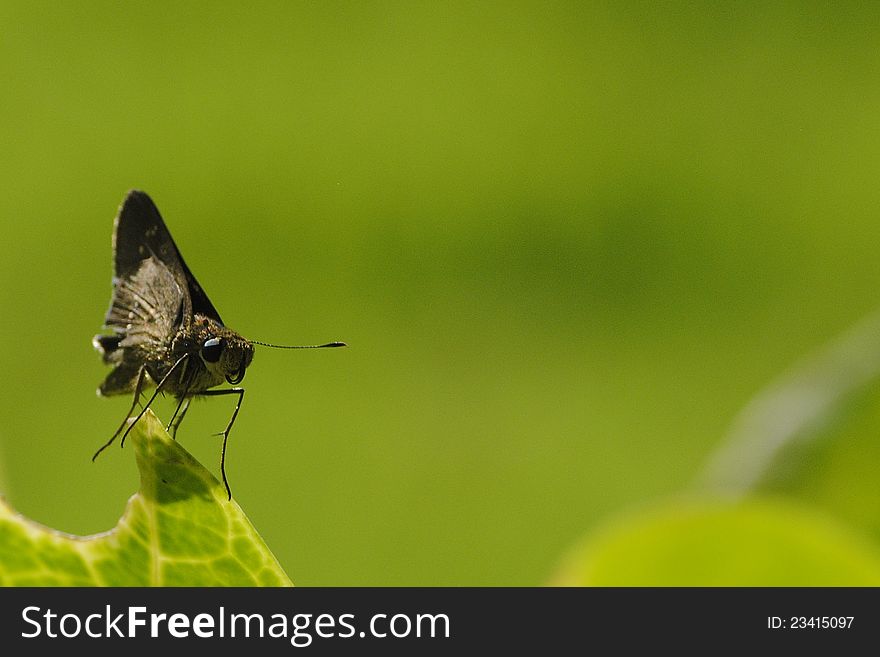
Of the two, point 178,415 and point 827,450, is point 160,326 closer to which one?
point 178,415

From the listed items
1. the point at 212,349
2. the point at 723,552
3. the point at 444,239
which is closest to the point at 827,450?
the point at 723,552

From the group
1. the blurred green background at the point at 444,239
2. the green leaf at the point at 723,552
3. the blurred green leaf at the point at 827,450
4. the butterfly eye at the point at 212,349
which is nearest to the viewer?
the green leaf at the point at 723,552

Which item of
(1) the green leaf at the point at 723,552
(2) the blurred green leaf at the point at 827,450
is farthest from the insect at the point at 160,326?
(1) the green leaf at the point at 723,552

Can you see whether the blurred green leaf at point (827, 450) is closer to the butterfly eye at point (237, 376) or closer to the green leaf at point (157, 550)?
the green leaf at point (157, 550)

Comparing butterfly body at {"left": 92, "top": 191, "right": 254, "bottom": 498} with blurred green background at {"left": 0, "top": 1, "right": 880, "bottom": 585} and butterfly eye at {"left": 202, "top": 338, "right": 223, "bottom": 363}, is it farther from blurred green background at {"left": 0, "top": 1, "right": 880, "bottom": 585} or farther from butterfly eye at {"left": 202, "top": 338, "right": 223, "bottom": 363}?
blurred green background at {"left": 0, "top": 1, "right": 880, "bottom": 585}

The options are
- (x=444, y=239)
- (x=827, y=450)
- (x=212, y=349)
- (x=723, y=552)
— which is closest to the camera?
(x=723, y=552)

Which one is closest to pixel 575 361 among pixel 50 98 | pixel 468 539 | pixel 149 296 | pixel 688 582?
pixel 468 539
